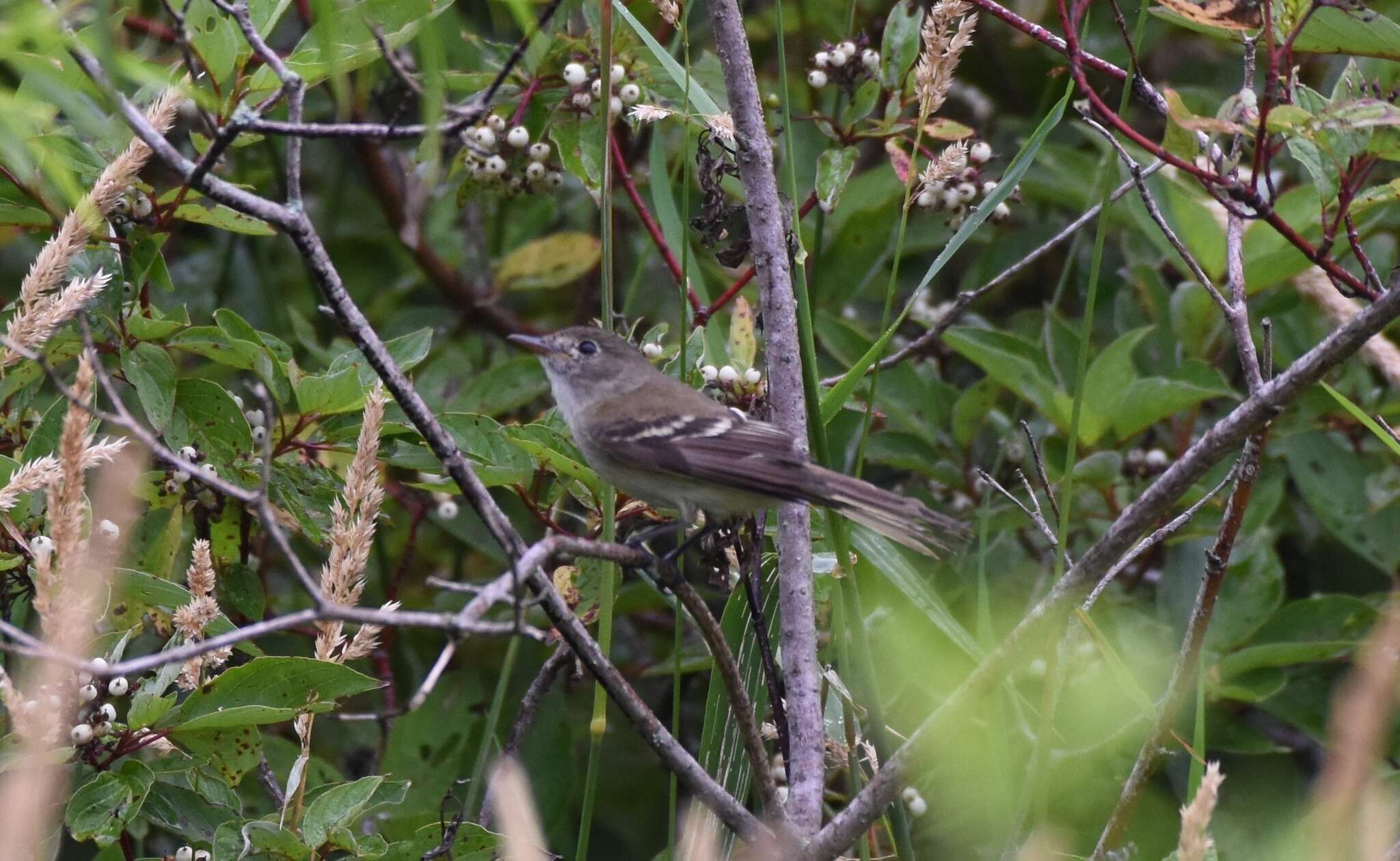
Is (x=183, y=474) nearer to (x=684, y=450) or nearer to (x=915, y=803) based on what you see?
(x=684, y=450)

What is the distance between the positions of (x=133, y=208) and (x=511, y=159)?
3.07 ft

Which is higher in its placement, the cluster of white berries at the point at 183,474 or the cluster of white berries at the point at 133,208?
the cluster of white berries at the point at 133,208

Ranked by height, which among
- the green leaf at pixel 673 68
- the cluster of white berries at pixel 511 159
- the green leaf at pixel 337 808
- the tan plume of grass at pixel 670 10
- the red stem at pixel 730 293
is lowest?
the green leaf at pixel 337 808

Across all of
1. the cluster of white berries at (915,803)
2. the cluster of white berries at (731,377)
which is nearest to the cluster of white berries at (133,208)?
the cluster of white berries at (731,377)

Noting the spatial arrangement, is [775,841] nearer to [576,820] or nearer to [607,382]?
[607,382]

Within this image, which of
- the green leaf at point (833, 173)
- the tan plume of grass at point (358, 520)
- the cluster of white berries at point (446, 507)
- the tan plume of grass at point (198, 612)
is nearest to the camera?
the tan plume of grass at point (358, 520)

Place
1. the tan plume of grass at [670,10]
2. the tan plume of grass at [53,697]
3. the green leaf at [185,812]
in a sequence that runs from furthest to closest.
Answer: the green leaf at [185,812]
the tan plume of grass at [670,10]
the tan plume of grass at [53,697]

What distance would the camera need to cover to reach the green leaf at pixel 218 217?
2699 millimetres

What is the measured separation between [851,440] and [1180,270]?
1.23 m

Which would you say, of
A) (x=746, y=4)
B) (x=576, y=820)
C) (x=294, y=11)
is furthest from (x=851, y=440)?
(x=294, y=11)

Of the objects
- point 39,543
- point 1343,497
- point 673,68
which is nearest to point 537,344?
point 673,68

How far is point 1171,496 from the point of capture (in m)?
1.74

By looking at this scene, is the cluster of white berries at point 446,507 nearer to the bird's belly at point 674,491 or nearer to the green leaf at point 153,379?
the bird's belly at point 674,491

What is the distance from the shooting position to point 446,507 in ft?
11.6
